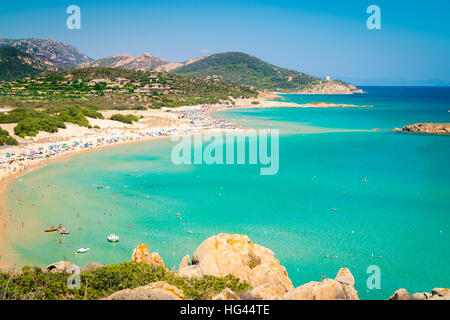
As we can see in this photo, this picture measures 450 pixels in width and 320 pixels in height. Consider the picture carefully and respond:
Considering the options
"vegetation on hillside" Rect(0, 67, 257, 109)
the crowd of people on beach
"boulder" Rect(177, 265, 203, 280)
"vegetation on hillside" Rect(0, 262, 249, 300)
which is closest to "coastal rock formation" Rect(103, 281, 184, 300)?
"vegetation on hillside" Rect(0, 262, 249, 300)

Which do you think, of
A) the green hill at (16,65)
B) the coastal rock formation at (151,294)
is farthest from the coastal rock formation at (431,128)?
the green hill at (16,65)

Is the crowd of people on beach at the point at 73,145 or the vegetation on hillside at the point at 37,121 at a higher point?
the vegetation on hillside at the point at 37,121

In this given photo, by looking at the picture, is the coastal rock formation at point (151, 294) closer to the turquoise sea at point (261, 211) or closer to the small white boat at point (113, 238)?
the turquoise sea at point (261, 211)

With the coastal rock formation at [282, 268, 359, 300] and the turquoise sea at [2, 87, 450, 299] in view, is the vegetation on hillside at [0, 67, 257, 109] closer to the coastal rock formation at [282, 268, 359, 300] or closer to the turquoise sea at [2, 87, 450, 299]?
the turquoise sea at [2, 87, 450, 299]

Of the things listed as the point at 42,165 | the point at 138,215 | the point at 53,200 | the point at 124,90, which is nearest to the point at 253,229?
the point at 138,215

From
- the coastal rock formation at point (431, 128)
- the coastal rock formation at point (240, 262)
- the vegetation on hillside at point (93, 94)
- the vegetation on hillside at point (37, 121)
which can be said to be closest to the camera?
the coastal rock formation at point (240, 262)

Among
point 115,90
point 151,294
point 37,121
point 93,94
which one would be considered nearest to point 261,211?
point 151,294
